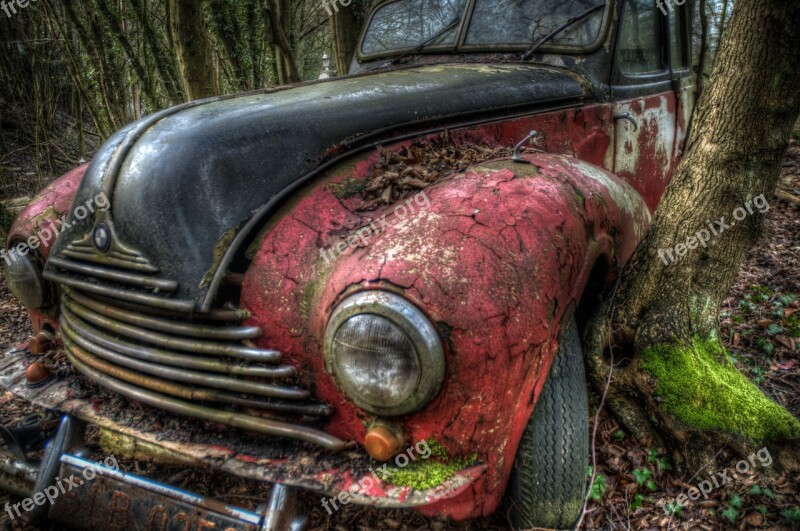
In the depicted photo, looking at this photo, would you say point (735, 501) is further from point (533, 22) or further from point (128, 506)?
point (533, 22)

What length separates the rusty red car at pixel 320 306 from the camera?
4.47ft

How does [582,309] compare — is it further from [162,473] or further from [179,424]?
[162,473]

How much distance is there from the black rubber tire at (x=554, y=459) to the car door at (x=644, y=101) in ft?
6.02

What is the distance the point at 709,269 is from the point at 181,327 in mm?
2018

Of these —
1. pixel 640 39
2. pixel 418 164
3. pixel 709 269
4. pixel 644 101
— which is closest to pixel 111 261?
pixel 418 164

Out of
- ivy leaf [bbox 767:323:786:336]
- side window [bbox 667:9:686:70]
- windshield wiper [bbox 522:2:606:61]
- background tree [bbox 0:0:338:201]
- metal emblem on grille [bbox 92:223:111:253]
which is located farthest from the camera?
background tree [bbox 0:0:338:201]

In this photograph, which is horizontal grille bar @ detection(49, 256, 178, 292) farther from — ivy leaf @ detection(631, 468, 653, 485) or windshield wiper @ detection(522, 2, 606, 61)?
windshield wiper @ detection(522, 2, 606, 61)

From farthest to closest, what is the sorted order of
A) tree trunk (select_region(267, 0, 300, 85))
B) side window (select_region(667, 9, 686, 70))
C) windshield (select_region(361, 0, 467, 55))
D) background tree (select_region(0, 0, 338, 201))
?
1. tree trunk (select_region(267, 0, 300, 85))
2. background tree (select_region(0, 0, 338, 201))
3. side window (select_region(667, 9, 686, 70))
4. windshield (select_region(361, 0, 467, 55))

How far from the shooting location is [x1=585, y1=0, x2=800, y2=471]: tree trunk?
6.44 ft

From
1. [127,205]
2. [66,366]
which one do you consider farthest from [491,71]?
[66,366]

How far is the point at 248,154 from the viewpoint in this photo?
1.76 metres

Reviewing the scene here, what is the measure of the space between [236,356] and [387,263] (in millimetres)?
508

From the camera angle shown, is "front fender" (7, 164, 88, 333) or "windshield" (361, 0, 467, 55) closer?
"front fender" (7, 164, 88, 333)

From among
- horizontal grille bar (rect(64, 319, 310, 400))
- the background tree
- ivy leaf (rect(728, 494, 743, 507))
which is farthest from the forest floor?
the background tree
